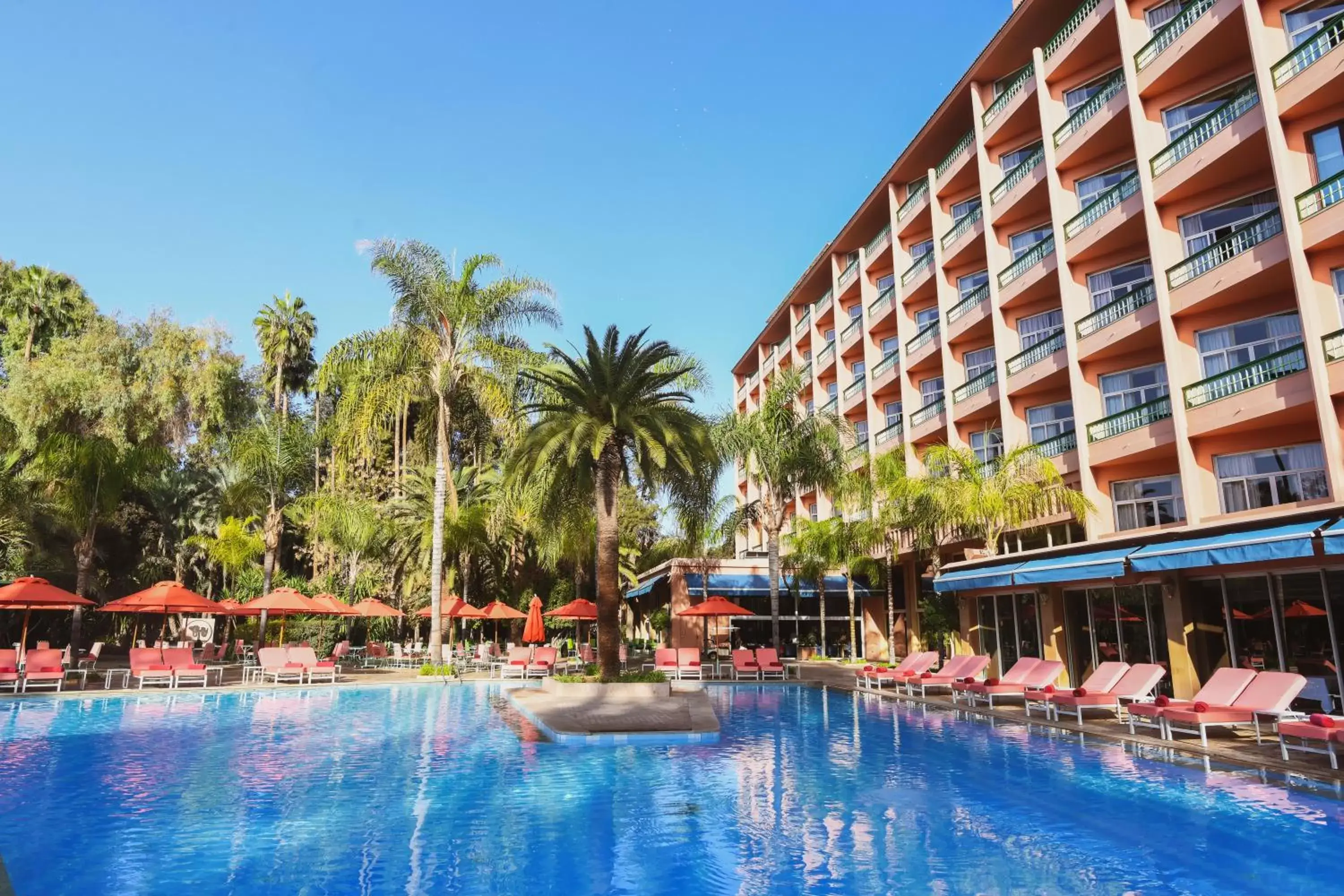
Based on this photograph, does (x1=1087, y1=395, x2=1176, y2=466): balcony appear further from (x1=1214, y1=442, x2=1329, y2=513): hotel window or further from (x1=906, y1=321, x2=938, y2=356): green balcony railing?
(x1=906, y1=321, x2=938, y2=356): green balcony railing

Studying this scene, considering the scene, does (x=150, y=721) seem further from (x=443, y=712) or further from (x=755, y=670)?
(x=755, y=670)

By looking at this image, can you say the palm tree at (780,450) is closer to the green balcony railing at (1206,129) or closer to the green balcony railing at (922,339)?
the green balcony railing at (922,339)

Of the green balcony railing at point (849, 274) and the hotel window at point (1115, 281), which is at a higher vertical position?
the green balcony railing at point (849, 274)

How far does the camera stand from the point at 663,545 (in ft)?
138

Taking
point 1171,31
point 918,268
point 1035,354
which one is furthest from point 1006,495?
point 918,268

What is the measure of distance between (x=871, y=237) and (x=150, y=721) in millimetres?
35417

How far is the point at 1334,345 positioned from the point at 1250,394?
2.09 meters

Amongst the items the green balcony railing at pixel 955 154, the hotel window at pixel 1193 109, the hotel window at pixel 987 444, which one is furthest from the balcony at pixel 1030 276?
the green balcony railing at pixel 955 154

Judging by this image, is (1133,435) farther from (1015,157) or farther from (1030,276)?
(1015,157)

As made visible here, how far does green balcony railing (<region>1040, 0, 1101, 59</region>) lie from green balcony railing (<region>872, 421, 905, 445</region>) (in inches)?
569

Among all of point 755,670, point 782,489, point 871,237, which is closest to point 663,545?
point 782,489

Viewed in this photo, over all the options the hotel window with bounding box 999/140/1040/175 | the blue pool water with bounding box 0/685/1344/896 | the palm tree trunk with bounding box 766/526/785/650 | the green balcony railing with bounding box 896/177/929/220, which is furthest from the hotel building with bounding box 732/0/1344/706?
the blue pool water with bounding box 0/685/1344/896

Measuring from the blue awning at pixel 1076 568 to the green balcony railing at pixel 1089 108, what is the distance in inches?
501

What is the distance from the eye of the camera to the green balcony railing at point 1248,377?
58.2 feet
